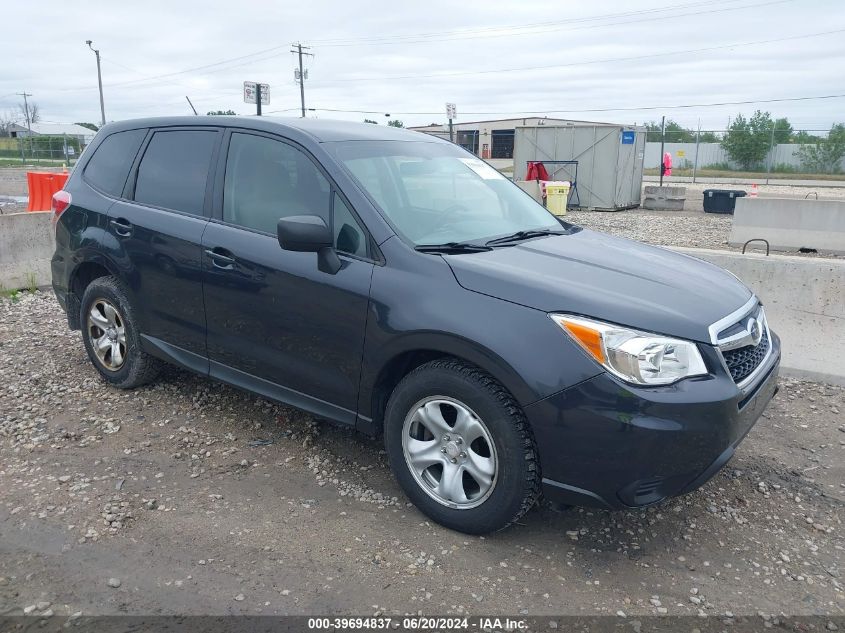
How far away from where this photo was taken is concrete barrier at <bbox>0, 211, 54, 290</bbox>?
25.2 feet

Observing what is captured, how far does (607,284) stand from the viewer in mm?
3135

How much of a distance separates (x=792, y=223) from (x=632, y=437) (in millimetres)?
11555

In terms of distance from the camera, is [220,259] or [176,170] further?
[176,170]

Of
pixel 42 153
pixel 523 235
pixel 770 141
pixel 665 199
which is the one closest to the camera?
pixel 523 235

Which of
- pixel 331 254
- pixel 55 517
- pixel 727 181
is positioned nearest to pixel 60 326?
pixel 55 517

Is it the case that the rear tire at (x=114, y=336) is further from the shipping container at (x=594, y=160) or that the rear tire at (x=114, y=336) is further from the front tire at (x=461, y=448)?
the shipping container at (x=594, y=160)

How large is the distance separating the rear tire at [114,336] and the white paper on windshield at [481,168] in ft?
7.95

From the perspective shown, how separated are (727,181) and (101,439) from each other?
34140 mm

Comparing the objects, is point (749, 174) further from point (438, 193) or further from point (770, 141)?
point (438, 193)

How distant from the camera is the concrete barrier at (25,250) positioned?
25.2 feet

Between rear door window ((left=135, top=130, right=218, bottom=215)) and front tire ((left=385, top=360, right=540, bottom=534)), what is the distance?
1918 millimetres

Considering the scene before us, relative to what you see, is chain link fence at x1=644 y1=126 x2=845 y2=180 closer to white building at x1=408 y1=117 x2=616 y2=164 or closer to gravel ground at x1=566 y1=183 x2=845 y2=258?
white building at x1=408 y1=117 x2=616 y2=164

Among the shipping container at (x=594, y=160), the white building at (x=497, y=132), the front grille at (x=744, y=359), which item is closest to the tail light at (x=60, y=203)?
the front grille at (x=744, y=359)

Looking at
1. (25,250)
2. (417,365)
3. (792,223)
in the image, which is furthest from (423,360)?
(792,223)
